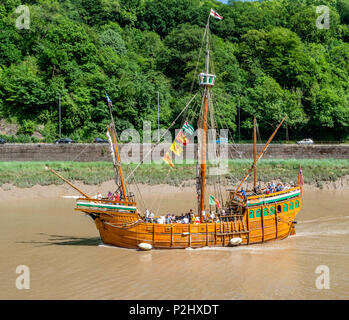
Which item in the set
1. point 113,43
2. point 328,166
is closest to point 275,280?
point 328,166

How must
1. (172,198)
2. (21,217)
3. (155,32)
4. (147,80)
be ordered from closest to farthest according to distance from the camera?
(21,217)
(172,198)
(147,80)
(155,32)

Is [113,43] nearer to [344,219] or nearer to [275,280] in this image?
[344,219]

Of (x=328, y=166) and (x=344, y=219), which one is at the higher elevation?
(x=328, y=166)

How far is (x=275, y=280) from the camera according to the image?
62.1 ft

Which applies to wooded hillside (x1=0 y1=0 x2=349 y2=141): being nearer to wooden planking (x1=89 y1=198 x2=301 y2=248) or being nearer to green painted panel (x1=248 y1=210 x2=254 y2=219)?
green painted panel (x1=248 y1=210 x2=254 y2=219)

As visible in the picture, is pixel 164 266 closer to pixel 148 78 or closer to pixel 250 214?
pixel 250 214

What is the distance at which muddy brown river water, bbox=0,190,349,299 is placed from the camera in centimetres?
1748

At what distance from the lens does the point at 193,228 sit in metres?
23.5

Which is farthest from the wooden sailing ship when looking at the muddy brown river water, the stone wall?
the stone wall

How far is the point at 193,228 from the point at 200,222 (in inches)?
41.0

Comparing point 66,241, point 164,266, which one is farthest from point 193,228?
point 66,241

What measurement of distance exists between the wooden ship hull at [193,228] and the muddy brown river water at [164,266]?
554mm

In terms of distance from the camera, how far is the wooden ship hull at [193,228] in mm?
23297

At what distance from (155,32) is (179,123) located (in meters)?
54.9
